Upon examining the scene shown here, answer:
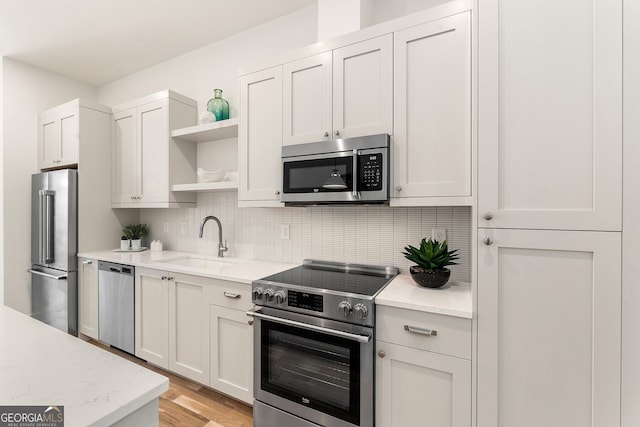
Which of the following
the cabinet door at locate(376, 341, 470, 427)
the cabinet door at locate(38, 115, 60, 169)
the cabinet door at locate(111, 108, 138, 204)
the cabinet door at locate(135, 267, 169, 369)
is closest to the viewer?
the cabinet door at locate(376, 341, 470, 427)

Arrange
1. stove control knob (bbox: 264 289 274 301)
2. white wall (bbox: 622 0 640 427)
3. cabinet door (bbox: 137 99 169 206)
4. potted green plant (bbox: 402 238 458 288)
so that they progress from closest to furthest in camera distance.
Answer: white wall (bbox: 622 0 640 427), potted green plant (bbox: 402 238 458 288), stove control knob (bbox: 264 289 274 301), cabinet door (bbox: 137 99 169 206)

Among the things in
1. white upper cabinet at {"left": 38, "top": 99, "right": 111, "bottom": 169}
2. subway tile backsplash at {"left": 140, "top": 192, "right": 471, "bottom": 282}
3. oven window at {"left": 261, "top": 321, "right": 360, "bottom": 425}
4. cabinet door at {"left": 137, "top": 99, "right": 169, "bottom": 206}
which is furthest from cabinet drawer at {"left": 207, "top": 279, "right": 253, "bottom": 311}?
white upper cabinet at {"left": 38, "top": 99, "right": 111, "bottom": 169}

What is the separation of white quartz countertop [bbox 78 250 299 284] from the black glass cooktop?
0.18 metres

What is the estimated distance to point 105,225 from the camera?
3262 millimetres

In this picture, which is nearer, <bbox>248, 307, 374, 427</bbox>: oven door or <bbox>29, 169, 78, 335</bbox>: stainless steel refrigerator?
<bbox>248, 307, 374, 427</bbox>: oven door

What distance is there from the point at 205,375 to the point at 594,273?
2316 mm

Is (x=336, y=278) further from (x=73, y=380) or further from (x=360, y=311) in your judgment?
(x=73, y=380)

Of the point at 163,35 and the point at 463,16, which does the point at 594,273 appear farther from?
the point at 163,35

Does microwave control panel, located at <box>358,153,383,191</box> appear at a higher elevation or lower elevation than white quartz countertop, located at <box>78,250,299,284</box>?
higher

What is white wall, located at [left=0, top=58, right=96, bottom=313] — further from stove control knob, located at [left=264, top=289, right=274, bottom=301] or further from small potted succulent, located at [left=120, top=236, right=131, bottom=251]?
stove control knob, located at [left=264, top=289, right=274, bottom=301]

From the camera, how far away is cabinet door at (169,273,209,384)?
2.18 metres

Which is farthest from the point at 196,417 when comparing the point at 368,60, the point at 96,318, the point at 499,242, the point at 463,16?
the point at 463,16

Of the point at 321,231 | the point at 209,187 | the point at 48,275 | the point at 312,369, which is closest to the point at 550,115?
the point at 321,231

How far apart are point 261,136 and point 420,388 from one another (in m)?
1.85
